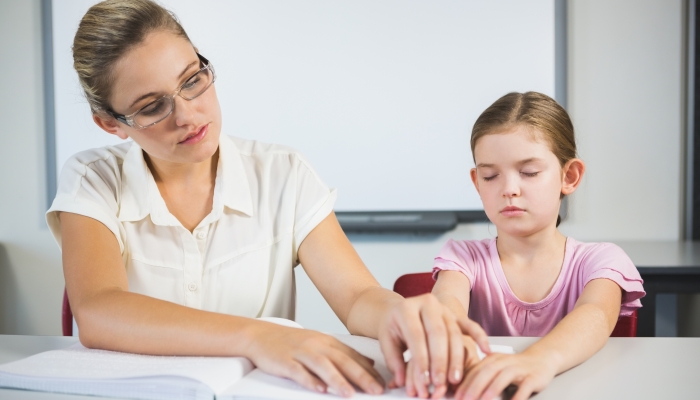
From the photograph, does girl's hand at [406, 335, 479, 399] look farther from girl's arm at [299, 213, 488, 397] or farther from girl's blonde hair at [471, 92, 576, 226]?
girl's blonde hair at [471, 92, 576, 226]

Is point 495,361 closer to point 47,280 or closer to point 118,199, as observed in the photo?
point 118,199

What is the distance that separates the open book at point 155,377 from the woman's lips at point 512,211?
36 centimetres

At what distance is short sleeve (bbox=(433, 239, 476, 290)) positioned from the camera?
1.25 metres

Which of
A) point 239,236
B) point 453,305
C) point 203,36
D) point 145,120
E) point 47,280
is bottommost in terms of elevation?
point 47,280

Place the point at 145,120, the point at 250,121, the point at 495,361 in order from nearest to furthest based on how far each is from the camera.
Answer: the point at 495,361
the point at 145,120
the point at 250,121

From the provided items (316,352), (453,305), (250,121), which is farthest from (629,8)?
(316,352)

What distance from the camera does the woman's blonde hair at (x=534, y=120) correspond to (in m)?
1.21

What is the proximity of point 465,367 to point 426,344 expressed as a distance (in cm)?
6

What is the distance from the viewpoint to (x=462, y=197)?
258 cm

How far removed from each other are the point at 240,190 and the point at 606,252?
698mm

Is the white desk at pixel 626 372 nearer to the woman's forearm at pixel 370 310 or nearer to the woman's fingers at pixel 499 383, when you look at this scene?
the woman's fingers at pixel 499 383

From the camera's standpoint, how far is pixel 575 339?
2.79ft

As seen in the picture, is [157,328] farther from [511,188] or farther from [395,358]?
[511,188]

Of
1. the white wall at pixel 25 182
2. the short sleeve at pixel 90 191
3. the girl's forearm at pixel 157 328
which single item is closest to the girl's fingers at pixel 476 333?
the girl's forearm at pixel 157 328
